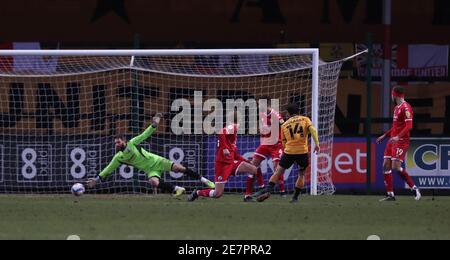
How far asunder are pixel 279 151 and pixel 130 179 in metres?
Answer: 3.38

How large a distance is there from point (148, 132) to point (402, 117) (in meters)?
4.62

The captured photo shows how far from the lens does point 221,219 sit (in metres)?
15.3

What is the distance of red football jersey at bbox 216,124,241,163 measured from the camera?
1986cm

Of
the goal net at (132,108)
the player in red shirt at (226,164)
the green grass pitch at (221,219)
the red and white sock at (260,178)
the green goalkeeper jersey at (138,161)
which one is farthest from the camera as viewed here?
the goal net at (132,108)

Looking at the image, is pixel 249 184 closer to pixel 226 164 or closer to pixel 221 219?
pixel 226 164

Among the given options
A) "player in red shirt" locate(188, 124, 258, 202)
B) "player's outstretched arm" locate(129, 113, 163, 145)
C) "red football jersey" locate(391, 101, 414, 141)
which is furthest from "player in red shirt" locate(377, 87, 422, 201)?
"player's outstretched arm" locate(129, 113, 163, 145)

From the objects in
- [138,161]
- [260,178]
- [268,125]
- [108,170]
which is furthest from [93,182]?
[268,125]

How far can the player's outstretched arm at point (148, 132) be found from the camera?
19891 mm

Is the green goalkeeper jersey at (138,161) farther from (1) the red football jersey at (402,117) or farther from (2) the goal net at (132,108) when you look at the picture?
(1) the red football jersey at (402,117)

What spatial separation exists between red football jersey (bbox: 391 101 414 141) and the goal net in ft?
7.48

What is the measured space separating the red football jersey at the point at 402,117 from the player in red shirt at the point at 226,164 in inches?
104

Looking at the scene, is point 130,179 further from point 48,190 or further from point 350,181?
point 350,181

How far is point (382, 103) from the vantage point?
2494 centimetres

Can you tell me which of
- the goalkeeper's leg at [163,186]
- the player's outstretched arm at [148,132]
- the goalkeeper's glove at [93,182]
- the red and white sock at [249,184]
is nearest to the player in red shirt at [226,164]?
the red and white sock at [249,184]
